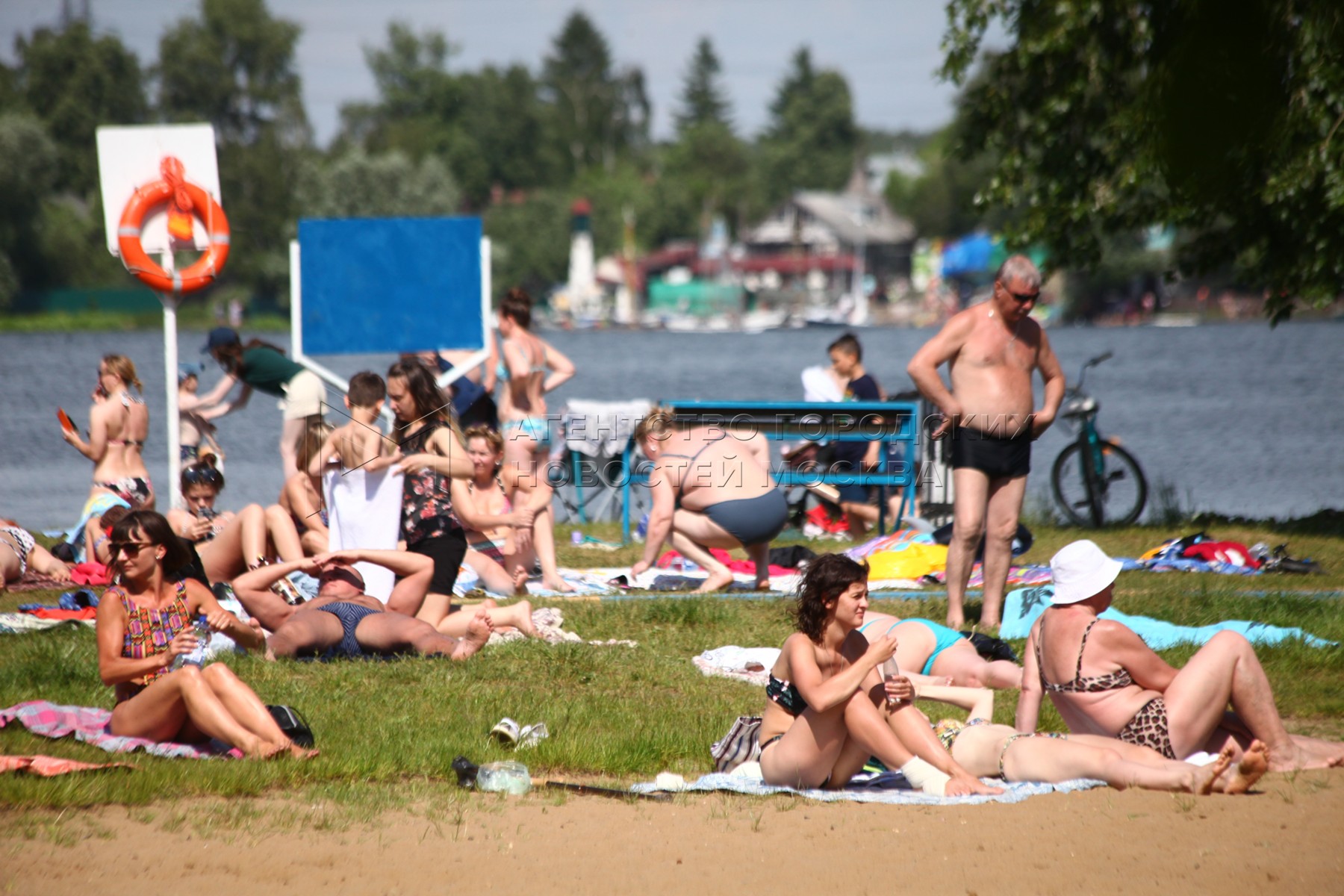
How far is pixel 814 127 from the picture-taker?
14488cm

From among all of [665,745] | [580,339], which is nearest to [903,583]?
[665,745]

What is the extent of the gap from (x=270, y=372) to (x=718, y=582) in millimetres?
3998

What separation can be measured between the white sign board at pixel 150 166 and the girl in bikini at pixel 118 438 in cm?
102

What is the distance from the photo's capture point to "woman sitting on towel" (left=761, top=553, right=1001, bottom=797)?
14.8ft

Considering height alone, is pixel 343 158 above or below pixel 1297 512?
above

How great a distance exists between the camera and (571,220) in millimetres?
100438

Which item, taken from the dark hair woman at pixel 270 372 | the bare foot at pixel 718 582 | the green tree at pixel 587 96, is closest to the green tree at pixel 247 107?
the green tree at pixel 587 96

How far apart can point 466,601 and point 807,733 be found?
3.59 m

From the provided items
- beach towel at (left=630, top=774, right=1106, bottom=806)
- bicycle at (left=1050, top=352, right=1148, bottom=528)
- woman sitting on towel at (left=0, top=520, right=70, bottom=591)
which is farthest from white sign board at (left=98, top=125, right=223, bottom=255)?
bicycle at (left=1050, top=352, right=1148, bottom=528)

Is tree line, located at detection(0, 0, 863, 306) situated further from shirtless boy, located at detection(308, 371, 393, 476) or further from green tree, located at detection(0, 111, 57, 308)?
shirtless boy, located at detection(308, 371, 393, 476)

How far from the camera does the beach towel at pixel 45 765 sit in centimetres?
444

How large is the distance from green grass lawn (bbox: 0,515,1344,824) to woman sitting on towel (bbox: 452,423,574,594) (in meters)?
0.58

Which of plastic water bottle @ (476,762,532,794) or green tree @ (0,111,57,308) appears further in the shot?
green tree @ (0,111,57,308)

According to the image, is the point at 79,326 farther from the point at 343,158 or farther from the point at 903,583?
the point at 903,583
